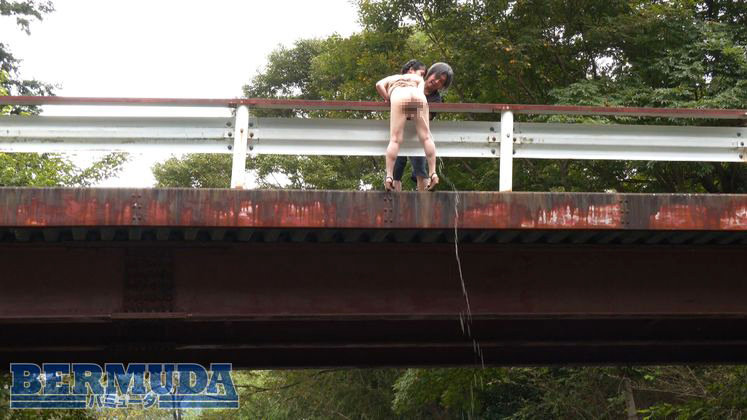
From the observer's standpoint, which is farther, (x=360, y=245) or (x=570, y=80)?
(x=570, y=80)

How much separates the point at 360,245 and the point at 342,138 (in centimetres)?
99

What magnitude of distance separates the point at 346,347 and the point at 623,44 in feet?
46.6

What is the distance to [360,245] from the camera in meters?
8.20

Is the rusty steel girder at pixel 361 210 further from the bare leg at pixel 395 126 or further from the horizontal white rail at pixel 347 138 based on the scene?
the horizontal white rail at pixel 347 138

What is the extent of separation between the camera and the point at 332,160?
1393 inches

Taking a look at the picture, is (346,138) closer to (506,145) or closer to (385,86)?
(385,86)

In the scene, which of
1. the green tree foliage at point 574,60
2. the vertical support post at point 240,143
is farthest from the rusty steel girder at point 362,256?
the green tree foliage at point 574,60

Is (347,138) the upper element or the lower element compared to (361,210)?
upper

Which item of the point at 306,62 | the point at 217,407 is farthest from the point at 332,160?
the point at 217,407

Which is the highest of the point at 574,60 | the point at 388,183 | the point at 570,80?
the point at 574,60

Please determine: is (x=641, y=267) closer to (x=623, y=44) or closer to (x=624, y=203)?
(x=624, y=203)

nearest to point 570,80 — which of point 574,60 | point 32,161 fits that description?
point 574,60

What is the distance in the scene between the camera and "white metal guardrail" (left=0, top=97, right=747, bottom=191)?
8.34 m

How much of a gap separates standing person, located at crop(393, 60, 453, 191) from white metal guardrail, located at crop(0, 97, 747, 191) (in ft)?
0.86
